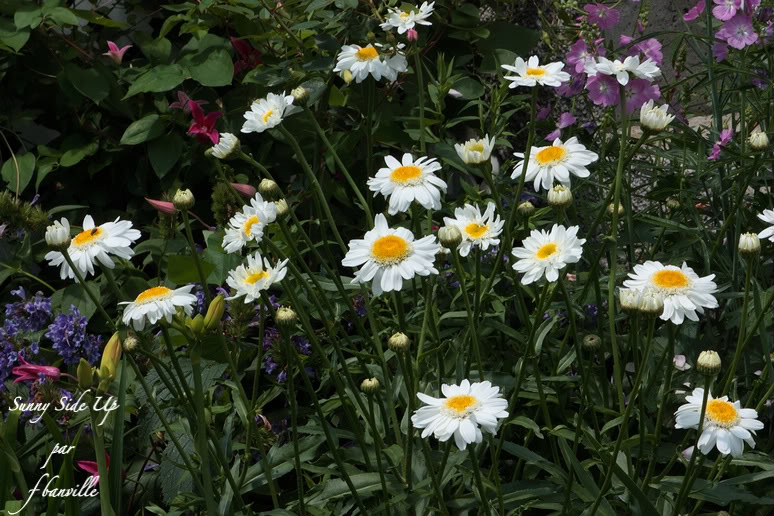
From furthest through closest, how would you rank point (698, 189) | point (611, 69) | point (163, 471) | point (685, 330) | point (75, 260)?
point (698, 189)
point (685, 330)
point (163, 471)
point (611, 69)
point (75, 260)

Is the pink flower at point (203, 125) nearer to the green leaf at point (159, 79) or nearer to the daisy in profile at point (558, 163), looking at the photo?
the green leaf at point (159, 79)

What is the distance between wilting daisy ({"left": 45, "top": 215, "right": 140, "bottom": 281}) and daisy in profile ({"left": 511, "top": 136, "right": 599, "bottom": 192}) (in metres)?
0.54

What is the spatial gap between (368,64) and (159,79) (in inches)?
38.7

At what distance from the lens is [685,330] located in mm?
1648

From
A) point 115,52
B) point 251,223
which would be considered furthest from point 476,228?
point 115,52

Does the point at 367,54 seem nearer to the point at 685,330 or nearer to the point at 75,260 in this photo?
the point at 75,260

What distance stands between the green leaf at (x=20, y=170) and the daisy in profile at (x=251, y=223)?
3.91ft

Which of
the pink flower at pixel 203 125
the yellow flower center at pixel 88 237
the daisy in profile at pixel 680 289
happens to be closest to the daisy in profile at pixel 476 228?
the daisy in profile at pixel 680 289

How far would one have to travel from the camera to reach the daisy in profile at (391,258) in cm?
117

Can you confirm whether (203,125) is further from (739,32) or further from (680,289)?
(680,289)

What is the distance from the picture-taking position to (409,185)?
1.32m

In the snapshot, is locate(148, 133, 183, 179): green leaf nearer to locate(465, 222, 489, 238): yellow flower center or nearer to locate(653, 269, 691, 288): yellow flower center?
locate(465, 222, 489, 238): yellow flower center

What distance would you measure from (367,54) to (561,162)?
46 centimetres

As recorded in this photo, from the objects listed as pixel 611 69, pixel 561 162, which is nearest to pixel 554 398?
pixel 561 162
